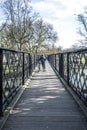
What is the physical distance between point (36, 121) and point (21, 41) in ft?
140

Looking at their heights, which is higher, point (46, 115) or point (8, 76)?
point (8, 76)

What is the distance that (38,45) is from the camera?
73.5m

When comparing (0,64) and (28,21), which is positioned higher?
(28,21)

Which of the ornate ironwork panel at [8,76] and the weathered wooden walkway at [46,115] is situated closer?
the weathered wooden walkway at [46,115]

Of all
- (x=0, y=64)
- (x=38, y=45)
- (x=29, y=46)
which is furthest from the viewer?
(x=38, y=45)

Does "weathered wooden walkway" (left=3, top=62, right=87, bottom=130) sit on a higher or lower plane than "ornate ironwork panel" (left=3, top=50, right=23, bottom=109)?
lower

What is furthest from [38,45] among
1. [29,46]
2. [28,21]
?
[28,21]

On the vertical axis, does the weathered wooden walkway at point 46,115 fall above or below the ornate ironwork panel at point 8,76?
below

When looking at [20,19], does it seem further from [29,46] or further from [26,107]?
[26,107]

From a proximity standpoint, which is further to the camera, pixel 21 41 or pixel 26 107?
pixel 21 41

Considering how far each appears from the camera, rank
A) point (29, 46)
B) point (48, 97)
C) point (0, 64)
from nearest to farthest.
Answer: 1. point (0, 64)
2. point (48, 97)
3. point (29, 46)

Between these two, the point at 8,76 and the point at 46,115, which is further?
the point at 8,76

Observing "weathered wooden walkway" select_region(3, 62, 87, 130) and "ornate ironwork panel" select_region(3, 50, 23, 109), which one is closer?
"weathered wooden walkway" select_region(3, 62, 87, 130)

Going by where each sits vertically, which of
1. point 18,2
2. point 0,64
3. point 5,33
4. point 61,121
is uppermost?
point 18,2
